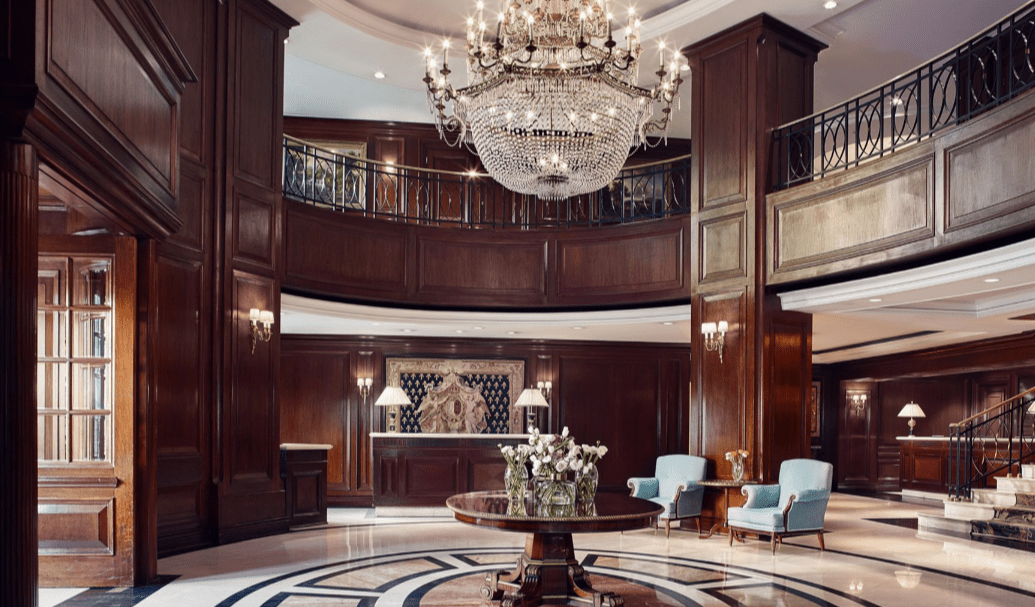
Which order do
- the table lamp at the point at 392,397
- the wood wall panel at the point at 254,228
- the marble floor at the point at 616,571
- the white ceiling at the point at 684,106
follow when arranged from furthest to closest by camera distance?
1. the table lamp at the point at 392,397
2. the white ceiling at the point at 684,106
3. the wood wall panel at the point at 254,228
4. the marble floor at the point at 616,571

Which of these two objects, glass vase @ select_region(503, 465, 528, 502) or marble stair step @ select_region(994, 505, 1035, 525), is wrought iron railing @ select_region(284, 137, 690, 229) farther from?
glass vase @ select_region(503, 465, 528, 502)

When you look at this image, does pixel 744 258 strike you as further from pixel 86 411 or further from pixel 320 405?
pixel 320 405

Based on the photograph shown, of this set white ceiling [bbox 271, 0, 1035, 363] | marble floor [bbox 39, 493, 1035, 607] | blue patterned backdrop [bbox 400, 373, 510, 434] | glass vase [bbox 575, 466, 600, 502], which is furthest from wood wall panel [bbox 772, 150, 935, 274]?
blue patterned backdrop [bbox 400, 373, 510, 434]

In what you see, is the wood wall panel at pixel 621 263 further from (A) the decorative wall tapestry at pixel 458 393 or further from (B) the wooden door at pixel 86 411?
(B) the wooden door at pixel 86 411

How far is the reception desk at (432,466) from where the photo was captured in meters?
11.8

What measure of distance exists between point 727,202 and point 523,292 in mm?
3138

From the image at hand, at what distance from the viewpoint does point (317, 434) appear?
13281 millimetres

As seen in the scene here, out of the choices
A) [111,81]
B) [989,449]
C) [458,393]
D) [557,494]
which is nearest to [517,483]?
[557,494]

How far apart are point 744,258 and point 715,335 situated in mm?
948

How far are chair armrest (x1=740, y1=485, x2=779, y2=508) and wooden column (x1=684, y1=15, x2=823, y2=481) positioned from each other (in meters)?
0.36

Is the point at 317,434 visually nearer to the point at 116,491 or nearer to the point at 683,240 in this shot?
the point at 683,240

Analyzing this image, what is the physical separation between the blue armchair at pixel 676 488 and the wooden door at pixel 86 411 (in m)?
5.28

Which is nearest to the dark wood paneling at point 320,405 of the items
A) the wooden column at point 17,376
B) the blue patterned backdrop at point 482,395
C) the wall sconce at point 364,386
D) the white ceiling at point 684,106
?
the wall sconce at point 364,386

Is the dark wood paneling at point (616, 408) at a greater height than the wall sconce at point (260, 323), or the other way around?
the wall sconce at point (260, 323)
